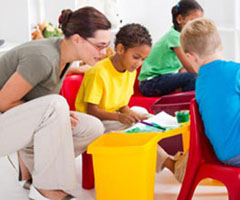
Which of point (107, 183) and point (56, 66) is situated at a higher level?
point (56, 66)

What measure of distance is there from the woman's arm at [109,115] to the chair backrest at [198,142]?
0.44m

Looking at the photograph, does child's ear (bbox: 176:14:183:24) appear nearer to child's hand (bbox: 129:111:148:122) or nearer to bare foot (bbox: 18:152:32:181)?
child's hand (bbox: 129:111:148:122)

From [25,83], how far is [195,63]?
656mm

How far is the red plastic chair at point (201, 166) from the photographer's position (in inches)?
65.3

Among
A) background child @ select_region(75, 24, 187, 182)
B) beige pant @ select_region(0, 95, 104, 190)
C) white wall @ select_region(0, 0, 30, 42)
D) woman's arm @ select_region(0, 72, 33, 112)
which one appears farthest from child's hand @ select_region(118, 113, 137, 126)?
white wall @ select_region(0, 0, 30, 42)

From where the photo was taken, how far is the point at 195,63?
6.06ft

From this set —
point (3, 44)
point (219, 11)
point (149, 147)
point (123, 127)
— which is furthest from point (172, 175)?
point (219, 11)

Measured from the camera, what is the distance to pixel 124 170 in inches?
68.6

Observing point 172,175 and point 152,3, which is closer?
point 172,175

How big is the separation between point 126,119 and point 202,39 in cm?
58

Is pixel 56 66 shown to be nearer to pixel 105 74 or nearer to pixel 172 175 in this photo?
pixel 105 74

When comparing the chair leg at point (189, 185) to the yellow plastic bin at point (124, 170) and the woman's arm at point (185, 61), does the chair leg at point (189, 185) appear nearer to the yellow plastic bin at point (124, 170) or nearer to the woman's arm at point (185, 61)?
the yellow plastic bin at point (124, 170)

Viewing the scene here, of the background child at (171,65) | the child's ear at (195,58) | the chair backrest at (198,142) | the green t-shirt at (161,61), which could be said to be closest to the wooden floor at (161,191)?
the chair backrest at (198,142)

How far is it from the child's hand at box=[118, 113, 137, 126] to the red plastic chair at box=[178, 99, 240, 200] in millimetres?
436
